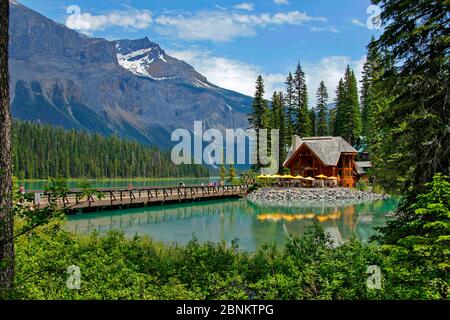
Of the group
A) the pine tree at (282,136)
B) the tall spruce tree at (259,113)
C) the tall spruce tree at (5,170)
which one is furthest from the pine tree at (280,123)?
the tall spruce tree at (5,170)

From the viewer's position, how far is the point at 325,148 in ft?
180

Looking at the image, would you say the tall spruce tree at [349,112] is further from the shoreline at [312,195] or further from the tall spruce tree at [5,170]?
the tall spruce tree at [5,170]

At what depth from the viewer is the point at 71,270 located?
6.86 metres

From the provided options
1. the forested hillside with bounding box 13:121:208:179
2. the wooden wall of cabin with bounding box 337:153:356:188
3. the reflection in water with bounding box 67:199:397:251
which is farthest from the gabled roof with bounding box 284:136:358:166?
the forested hillside with bounding box 13:121:208:179

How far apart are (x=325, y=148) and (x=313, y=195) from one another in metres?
11.5

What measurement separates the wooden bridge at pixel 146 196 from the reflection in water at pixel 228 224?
1.10 metres

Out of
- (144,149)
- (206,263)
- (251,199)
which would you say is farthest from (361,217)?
(144,149)

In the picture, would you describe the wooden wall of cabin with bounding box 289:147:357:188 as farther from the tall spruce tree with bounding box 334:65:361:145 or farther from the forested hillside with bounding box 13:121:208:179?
the forested hillside with bounding box 13:121:208:179

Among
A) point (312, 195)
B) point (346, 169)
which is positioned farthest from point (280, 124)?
point (312, 195)

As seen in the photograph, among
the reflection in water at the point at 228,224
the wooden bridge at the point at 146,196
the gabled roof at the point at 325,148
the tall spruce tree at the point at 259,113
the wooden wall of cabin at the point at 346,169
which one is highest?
the tall spruce tree at the point at 259,113

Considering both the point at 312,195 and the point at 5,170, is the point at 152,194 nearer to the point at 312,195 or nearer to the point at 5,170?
the point at 312,195

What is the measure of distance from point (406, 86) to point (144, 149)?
17154cm

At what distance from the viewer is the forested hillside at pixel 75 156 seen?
119062 mm
